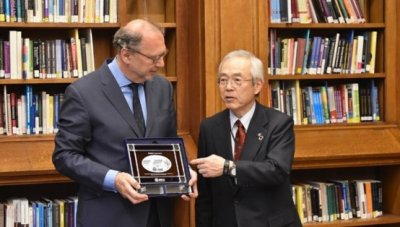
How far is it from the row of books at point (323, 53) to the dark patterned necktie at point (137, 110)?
5.96 feet

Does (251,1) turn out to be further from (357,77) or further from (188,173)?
(188,173)

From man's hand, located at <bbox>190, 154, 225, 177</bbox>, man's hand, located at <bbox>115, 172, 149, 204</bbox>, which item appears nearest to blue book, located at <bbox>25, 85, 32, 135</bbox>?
man's hand, located at <bbox>190, 154, 225, 177</bbox>

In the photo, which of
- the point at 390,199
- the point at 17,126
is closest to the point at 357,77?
the point at 390,199

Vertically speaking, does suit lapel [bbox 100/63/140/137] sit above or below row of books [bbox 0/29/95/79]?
below

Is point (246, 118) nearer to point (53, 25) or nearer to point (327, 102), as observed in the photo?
point (53, 25)

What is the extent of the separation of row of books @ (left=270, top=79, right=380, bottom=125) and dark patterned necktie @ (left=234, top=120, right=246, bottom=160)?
1.42 m

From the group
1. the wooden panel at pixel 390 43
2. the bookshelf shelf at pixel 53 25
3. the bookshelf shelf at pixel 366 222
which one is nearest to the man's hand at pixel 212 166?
the bookshelf shelf at pixel 53 25

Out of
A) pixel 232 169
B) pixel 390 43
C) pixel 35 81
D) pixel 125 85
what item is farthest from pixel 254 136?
pixel 390 43

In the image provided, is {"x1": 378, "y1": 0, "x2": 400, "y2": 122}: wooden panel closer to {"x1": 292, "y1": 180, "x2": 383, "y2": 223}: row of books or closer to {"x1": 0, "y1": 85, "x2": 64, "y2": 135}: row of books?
{"x1": 292, "y1": 180, "x2": 383, "y2": 223}: row of books

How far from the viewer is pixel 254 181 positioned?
2914mm

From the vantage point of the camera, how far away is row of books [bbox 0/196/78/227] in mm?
3979

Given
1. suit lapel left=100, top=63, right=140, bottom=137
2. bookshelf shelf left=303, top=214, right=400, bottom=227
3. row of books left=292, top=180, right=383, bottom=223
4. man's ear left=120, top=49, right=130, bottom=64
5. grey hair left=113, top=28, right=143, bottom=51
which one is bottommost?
bookshelf shelf left=303, top=214, right=400, bottom=227

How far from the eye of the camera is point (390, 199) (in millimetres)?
4785

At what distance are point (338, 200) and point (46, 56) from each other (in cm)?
206
